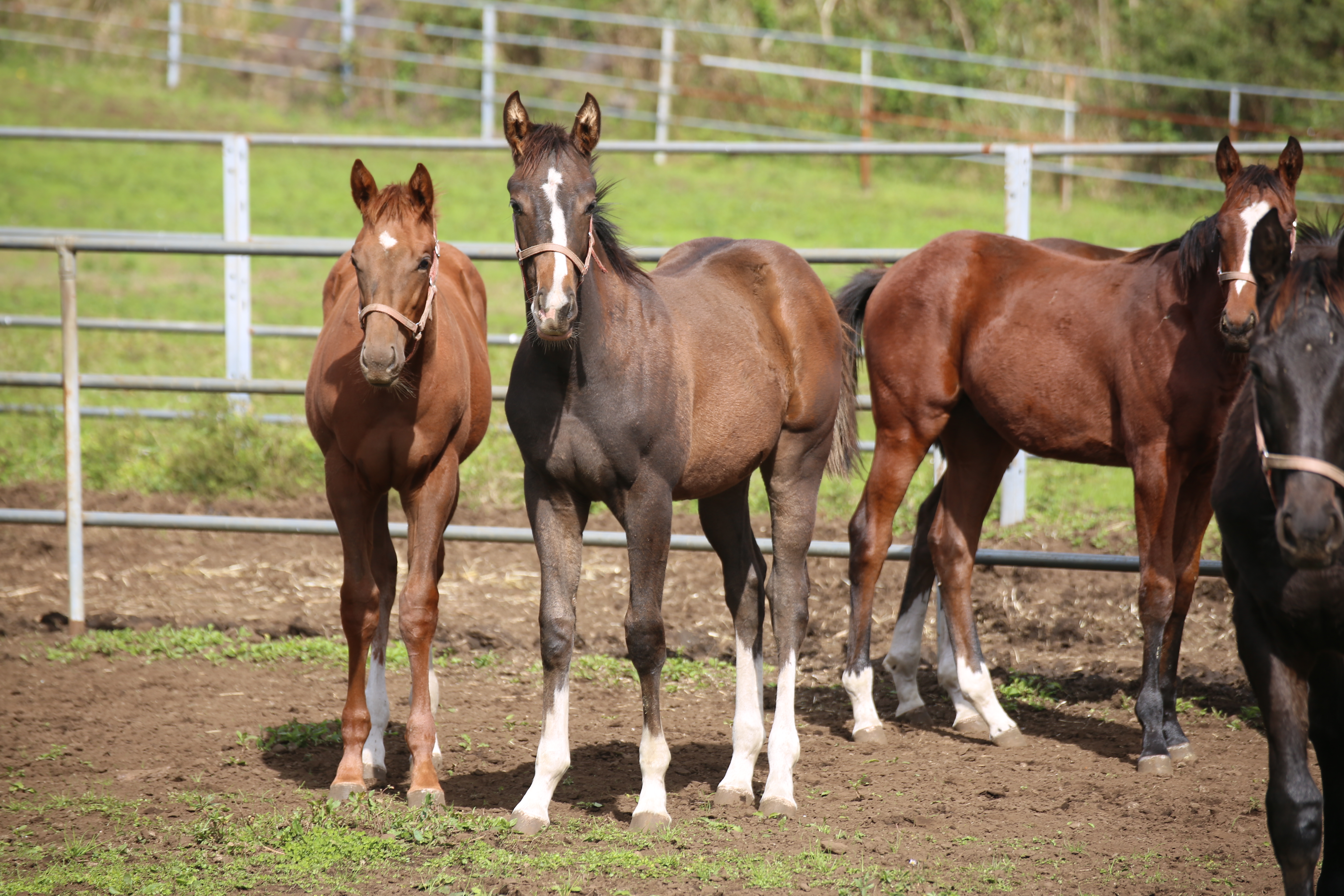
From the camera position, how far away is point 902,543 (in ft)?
21.2

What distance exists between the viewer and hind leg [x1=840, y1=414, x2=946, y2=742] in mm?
4867

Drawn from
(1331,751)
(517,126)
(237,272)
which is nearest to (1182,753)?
(1331,751)

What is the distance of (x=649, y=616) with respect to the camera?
361 centimetres

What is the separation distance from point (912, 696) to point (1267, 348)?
271 cm

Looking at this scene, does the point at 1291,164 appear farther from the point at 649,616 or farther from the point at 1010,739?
the point at 649,616

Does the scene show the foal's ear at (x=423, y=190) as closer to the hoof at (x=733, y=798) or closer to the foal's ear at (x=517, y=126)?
the foal's ear at (x=517, y=126)

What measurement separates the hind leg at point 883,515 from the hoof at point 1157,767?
3.26 ft

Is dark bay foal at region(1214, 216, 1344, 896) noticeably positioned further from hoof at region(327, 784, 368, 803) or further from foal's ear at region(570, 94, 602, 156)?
hoof at region(327, 784, 368, 803)

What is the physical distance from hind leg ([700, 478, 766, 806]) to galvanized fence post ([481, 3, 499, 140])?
10.9 metres

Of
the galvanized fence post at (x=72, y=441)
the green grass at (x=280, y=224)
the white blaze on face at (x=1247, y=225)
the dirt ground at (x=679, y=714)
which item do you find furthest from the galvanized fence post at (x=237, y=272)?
the white blaze on face at (x=1247, y=225)

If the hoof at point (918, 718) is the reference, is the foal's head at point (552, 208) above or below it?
above

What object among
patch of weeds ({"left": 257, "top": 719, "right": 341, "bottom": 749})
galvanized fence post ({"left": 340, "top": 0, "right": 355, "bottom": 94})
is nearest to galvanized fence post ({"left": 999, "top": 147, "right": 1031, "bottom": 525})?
patch of weeds ({"left": 257, "top": 719, "right": 341, "bottom": 749})

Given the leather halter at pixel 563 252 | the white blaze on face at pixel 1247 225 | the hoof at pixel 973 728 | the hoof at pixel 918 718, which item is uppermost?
the white blaze on face at pixel 1247 225

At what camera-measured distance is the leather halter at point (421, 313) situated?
365 cm
